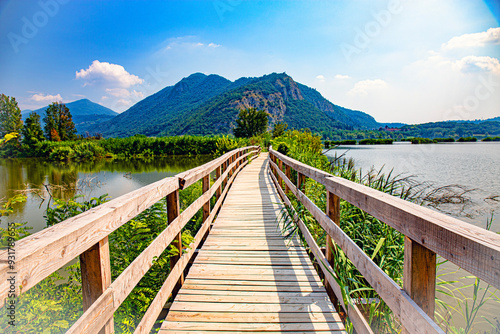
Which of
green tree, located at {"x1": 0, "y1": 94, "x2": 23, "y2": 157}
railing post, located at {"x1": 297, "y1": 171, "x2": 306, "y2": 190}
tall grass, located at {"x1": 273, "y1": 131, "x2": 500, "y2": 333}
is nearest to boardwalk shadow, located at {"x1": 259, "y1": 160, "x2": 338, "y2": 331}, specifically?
tall grass, located at {"x1": 273, "y1": 131, "x2": 500, "y2": 333}

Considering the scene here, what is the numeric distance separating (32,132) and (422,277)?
5224 centimetres

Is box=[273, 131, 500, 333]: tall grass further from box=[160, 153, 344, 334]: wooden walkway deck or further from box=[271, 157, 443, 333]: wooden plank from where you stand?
box=[160, 153, 344, 334]: wooden walkway deck

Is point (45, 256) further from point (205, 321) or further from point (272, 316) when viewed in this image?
point (272, 316)

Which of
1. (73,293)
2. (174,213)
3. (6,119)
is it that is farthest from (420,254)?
(6,119)

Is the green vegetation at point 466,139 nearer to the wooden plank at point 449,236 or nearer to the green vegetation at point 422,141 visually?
the green vegetation at point 422,141

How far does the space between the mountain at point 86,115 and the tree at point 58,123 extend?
2277 inches

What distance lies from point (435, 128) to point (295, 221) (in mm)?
42583

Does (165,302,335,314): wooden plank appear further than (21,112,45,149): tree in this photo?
No

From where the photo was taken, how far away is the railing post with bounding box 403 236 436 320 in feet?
3.67

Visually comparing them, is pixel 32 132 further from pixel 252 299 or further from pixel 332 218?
pixel 332 218

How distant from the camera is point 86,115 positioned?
5684 inches

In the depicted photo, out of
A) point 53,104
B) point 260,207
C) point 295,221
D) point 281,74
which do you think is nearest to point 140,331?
point 295,221

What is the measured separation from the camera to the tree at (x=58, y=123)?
152ft

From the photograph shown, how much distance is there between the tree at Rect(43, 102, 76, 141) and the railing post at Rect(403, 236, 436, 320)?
5621cm
